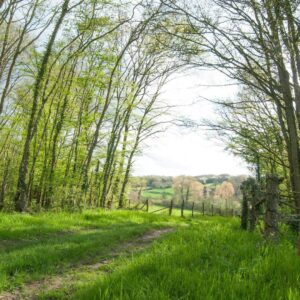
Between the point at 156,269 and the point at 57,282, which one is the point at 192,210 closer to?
the point at 57,282

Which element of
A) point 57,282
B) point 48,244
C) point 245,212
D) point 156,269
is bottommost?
point 57,282

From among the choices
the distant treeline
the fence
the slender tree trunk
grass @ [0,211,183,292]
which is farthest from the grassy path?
the distant treeline

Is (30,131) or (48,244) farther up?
(30,131)

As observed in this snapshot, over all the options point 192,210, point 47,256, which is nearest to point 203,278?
point 47,256

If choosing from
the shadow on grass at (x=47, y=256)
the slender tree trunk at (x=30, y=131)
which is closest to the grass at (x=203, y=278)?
the shadow on grass at (x=47, y=256)

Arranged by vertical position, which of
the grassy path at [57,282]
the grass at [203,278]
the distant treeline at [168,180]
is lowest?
the grassy path at [57,282]

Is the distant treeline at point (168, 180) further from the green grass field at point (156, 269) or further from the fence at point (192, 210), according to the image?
the green grass field at point (156, 269)

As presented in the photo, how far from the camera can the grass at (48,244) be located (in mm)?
5684

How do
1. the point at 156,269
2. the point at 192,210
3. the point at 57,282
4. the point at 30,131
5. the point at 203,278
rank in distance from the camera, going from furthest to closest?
the point at 192,210, the point at 30,131, the point at 57,282, the point at 156,269, the point at 203,278

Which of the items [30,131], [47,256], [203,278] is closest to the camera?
[203,278]

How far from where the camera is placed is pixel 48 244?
785 centimetres

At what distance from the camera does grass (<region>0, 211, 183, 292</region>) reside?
5.68 m

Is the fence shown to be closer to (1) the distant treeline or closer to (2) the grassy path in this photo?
(2) the grassy path

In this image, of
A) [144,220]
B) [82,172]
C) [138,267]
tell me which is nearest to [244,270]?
[138,267]
